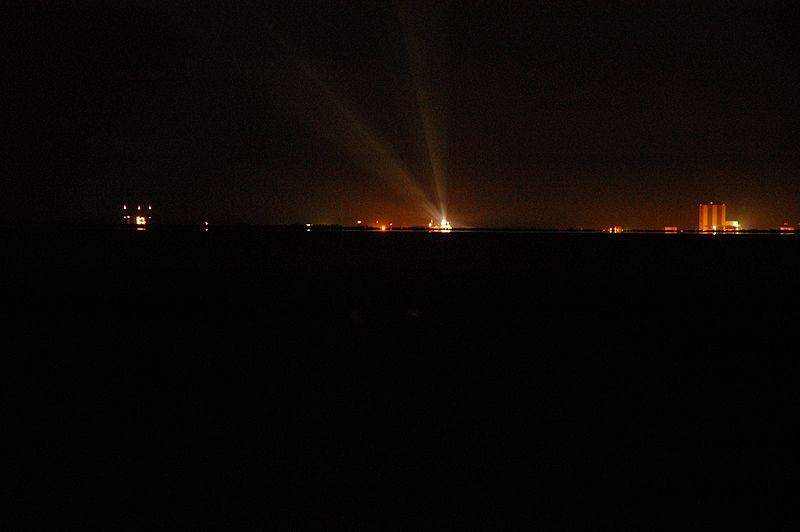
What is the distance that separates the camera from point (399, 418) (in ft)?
20.2

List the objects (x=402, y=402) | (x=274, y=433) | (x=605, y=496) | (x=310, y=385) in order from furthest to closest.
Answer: (x=310, y=385)
(x=402, y=402)
(x=274, y=433)
(x=605, y=496)

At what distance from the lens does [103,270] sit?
78.8ft

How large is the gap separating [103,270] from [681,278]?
2087 centimetres

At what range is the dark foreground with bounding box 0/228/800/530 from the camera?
4.48 meters

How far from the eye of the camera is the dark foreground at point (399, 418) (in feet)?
14.7

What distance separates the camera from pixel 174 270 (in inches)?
978

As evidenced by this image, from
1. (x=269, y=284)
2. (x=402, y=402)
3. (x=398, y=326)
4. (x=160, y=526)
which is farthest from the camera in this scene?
(x=269, y=284)

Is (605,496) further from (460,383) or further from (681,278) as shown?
(681,278)

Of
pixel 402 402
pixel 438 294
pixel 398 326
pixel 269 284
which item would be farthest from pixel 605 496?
pixel 269 284

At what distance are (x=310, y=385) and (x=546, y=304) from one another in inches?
345

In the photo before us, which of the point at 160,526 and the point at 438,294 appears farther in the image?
the point at 438,294

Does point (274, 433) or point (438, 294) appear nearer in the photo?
point (274, 433)

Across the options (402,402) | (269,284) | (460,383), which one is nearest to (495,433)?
(402,402)

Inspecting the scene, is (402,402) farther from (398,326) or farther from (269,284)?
(269,284)
